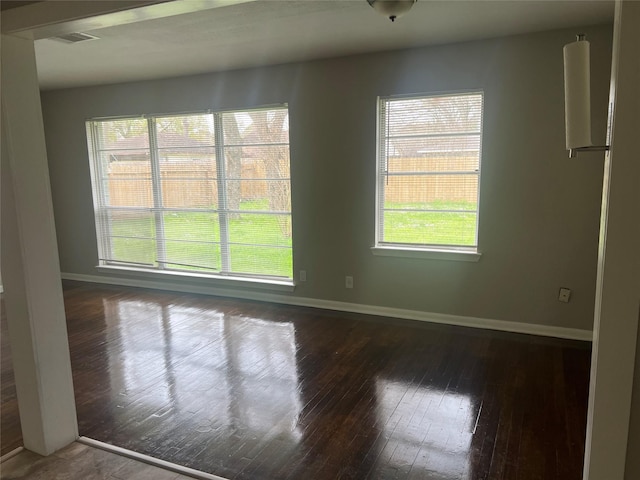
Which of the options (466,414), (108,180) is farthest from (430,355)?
(108,180)

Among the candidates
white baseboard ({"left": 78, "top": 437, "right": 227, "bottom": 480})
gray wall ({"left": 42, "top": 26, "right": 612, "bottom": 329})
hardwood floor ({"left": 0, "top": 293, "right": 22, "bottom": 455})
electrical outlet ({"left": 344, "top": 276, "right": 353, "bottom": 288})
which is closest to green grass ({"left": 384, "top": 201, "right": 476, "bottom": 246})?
gray wall ({"left": 42, "top": 26, "right": 612, "bottom": 329})

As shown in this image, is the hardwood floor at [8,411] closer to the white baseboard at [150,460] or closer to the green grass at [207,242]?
the white baseboard at [150,460]

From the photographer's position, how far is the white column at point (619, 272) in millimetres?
1089

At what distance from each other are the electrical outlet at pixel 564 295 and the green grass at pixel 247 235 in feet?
2.68

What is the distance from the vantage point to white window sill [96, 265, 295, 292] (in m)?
4.82

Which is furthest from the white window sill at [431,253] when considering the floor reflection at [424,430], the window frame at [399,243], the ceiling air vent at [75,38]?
the ceiling air vent at [75,38]

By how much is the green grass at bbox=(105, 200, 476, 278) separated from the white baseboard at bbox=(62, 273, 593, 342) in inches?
9.8

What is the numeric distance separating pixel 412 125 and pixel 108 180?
13.0 ft

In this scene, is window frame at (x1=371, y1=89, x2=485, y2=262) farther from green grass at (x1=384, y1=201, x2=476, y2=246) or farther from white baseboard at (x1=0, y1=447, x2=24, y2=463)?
white baseboard at (x1=0, y1=447, x2=24, y2=463)

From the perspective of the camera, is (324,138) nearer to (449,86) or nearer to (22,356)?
(449,86)

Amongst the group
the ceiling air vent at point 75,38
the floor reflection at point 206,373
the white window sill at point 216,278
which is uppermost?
the ceiling air vent at point 75,38

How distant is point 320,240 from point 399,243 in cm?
80

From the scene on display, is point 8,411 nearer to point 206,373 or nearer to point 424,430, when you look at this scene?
point 206,373

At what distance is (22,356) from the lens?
2131mm
